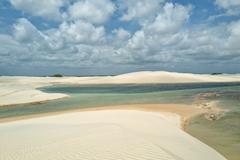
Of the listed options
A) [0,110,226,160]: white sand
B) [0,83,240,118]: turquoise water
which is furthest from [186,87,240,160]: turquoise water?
[0,83,240,118]: turquoise water

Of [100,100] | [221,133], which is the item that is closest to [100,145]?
[221,133]

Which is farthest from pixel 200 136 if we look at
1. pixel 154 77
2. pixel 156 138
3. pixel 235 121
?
pixel 154 77

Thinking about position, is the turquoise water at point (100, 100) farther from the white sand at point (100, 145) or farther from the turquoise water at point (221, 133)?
the white sand at point (100, 145)

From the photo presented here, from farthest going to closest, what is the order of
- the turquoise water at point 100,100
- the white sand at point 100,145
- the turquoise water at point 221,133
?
the turquoise water at point 100,100 → the turquoise water at point 221,133 → the white sand at point 100,145

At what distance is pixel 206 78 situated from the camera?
132 meters

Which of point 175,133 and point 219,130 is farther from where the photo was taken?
point 219,130

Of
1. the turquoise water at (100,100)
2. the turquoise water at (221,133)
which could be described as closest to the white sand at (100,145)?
the turquoise water at (221,133)

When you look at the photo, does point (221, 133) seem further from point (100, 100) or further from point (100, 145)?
point (100, 100)

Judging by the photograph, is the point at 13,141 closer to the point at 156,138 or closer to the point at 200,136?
the point at 156,138

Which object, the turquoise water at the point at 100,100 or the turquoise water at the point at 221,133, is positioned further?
the turquoise water at the point at 100,100

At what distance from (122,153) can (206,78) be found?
12945 centimetres

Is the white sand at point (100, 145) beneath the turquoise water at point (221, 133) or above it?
above

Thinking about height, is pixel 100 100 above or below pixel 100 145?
below

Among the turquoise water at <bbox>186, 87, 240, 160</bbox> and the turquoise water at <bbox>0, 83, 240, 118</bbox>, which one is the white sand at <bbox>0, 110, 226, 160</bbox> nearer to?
the turquoise water at <bbox>186, 87, 240, 160</bbox>
